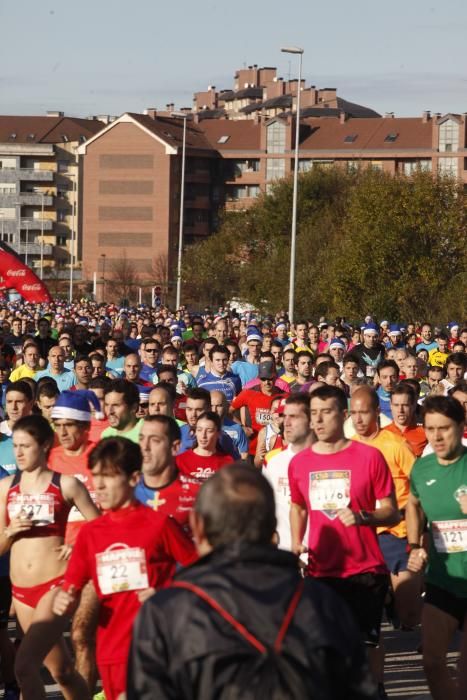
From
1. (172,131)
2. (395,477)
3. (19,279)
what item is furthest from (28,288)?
(172,131)

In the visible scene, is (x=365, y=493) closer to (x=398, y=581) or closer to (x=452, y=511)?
(x=452, y=511)

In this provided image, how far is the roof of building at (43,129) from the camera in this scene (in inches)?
5133

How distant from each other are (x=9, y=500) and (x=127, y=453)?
4.50 ft

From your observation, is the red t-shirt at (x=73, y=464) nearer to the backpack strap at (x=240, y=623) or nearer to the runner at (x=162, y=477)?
the runner at (x=162, y=477)

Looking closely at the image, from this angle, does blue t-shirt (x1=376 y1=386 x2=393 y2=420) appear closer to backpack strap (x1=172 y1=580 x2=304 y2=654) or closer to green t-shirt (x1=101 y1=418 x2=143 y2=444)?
green t-shirt (x1=101 y1=418 x2=143 y2=444)

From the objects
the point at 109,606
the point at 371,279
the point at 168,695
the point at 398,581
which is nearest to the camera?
the point at 168,695

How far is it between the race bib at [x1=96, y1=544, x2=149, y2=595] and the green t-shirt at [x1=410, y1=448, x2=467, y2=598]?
1.77 metres

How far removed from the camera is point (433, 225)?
45.6 meters

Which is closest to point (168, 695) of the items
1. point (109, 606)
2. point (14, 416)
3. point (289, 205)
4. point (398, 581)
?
point (109, 606)

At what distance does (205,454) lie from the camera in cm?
912

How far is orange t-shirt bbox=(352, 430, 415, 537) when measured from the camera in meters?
8.95

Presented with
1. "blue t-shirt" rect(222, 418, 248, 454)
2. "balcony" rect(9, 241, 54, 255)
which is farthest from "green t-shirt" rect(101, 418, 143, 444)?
"balcony" rect(9, 241, 54, 255)

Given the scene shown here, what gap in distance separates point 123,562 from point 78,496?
1258 mm

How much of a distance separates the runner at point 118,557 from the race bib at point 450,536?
5.11 feet
